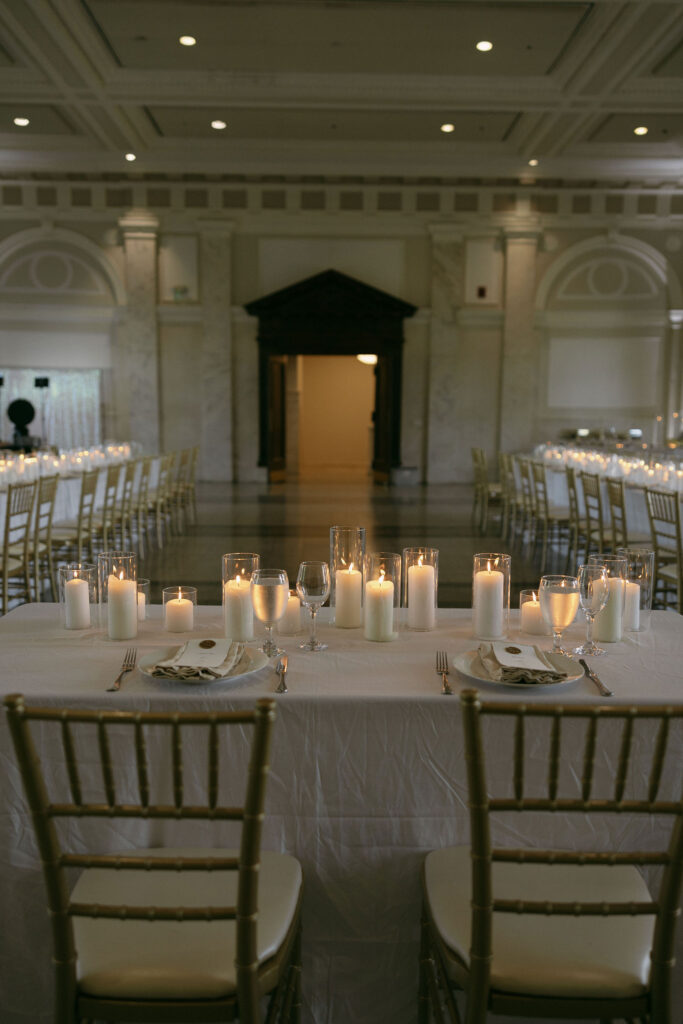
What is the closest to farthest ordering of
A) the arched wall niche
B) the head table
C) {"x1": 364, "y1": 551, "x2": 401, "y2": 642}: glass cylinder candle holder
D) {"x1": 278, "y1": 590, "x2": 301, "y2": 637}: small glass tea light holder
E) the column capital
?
the head table, {"x1": 364, "y1": 551, "x2": 401, "y2": 642}: glass cylinder candle holder, {"x1": 278, "y1": 590, "x2": 301, "y2": 637}: small glass tea light holder, the column capital, the arched wall niche

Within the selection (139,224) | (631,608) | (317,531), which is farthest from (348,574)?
(139,224)

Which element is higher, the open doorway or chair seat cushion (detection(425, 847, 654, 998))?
the open doorway

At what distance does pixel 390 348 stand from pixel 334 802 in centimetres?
1383

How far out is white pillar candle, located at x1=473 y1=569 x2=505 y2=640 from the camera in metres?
2.24

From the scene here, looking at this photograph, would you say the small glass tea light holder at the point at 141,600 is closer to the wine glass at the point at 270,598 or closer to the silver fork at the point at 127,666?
the silver fork at the point at 127,666

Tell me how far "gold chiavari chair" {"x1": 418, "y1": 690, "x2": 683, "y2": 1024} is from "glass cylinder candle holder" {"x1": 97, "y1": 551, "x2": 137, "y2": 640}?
1.00 meters

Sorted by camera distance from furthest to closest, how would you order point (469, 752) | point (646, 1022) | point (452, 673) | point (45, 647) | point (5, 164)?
point (5, 164), point (45, 647), point (452, 673), point (646, 1022), point (469, 752)

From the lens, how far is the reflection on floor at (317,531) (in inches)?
274

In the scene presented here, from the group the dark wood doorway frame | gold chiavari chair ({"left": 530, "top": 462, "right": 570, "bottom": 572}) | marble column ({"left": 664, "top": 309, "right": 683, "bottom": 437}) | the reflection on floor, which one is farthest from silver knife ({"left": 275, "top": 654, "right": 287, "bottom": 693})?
marble column ({"left": 664, "top": 309, "right": 683, "bottom": 437})

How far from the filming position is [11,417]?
1498cm

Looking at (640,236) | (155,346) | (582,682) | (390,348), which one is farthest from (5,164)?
(582,682)

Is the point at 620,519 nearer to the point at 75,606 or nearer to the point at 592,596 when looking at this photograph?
the point at 592,596

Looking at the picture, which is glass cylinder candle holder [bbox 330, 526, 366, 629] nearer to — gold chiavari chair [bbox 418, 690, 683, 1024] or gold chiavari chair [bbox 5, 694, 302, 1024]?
gold chiavari chair [bbox 418, 690, 683, 1024]

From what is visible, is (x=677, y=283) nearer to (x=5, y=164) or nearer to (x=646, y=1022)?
(x=5, y=164)
